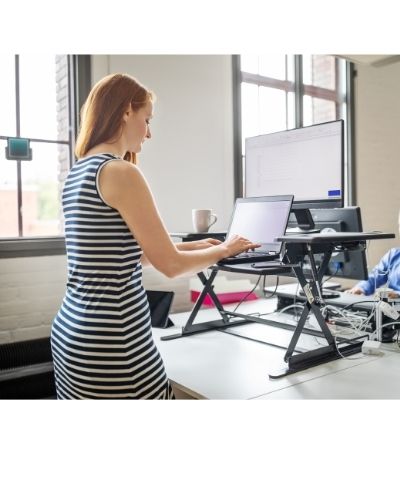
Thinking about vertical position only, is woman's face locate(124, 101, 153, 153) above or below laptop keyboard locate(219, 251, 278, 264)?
above

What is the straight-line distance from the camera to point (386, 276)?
2.09 metres

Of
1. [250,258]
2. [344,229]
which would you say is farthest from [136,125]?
[344,229]

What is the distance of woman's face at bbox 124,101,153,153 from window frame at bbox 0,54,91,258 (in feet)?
3.33

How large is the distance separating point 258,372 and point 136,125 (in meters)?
0.67

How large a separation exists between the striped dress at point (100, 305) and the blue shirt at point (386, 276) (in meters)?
1.33

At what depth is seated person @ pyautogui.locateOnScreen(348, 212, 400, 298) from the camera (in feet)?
6.53

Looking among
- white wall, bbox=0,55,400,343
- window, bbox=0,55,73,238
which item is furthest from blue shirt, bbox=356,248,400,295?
window, bbox=0,55,73,238

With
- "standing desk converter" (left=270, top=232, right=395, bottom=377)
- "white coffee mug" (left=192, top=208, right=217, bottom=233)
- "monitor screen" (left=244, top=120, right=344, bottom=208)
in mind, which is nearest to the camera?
"standing desk converter" (left=270, top=232, right=395, bottom=377)

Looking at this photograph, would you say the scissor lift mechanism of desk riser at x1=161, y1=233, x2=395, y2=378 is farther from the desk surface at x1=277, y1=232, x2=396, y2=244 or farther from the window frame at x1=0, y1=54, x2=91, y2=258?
the window frame at x1=0, y1=54, x2=91, y2=258

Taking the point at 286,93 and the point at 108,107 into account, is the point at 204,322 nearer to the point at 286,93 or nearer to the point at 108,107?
the point at 108,107

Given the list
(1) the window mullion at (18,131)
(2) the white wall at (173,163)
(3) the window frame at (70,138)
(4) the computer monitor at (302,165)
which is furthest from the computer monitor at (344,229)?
(1) the window mullion at (18,131)

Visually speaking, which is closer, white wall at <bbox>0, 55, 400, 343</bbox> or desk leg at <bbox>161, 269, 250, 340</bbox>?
desk leg at <bbox>161, 269, 250, 340</bbox>

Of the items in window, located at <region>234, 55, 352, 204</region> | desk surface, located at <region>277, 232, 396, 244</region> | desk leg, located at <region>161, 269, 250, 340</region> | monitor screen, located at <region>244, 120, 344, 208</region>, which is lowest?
desk leg, located at <region>161, 269, 250, 340</region>
